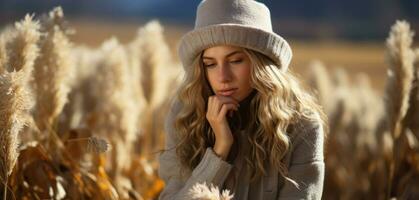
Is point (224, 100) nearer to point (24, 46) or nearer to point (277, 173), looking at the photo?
point (277, 173)

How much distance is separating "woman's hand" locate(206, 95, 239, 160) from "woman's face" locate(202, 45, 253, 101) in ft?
0.16

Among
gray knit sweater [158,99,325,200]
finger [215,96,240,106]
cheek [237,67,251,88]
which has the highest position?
cheek [237,67,251,88]

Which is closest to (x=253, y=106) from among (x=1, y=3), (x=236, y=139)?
(x=236, y=139)

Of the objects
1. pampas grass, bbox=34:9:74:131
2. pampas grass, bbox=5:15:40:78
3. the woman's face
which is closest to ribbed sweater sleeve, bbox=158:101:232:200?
the woman's face

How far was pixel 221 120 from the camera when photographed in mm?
2828

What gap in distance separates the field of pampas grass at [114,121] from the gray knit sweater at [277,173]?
443mm

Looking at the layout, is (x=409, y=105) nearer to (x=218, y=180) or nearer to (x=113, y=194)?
(x=218, y=180)

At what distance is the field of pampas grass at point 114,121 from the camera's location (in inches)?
114

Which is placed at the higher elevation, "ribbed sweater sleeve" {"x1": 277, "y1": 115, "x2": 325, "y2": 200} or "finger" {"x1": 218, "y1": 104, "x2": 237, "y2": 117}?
"finger" {"x1": 218, "y1": 104, "x2": 237, "y2": 117}

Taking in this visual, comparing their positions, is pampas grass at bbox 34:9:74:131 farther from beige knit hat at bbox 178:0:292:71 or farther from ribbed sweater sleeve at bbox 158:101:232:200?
beige knit hat at bbox 178:0:292:71

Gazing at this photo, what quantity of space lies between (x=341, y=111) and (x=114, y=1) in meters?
43.1

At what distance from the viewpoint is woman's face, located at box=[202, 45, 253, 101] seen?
2.84 meters

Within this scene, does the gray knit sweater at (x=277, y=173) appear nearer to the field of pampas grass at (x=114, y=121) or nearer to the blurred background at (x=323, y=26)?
the field of pampas grass at (x=114, y=121)

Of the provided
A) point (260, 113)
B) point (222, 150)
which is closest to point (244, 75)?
point (260, 113)
